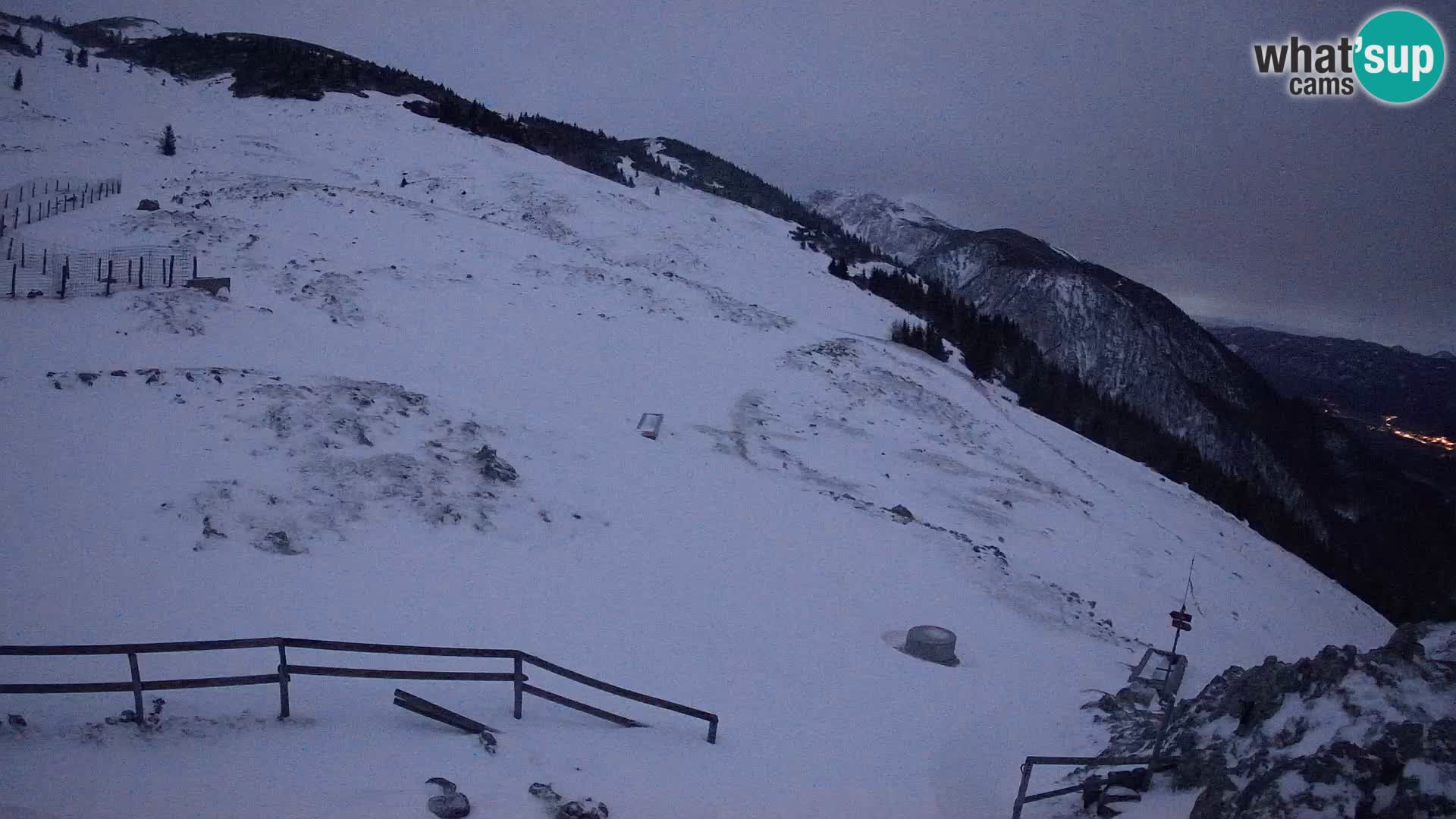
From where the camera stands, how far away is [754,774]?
905 cm

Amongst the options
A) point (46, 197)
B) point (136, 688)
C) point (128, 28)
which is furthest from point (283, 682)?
point (128, 28)

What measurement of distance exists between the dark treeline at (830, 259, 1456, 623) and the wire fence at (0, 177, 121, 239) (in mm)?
38620

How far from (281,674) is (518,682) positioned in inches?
94.6

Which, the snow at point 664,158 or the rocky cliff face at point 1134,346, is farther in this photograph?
the rocky cliff face at point 1134,346

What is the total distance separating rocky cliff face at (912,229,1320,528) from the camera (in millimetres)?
106312

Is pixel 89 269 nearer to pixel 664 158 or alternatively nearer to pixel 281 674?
pixel 281 674

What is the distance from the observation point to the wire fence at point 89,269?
18625 mm

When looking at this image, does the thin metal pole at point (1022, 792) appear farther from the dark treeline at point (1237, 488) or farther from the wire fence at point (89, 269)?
the dark treeline at point (1237, 488)

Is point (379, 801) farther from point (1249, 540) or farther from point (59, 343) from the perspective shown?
point (1249, 540)

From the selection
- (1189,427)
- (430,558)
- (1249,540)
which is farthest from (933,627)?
(1189,427)

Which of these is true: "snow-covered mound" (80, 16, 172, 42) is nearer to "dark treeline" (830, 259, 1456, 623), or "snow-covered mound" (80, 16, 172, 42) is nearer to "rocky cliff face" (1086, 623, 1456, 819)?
"dark treeline" (830, 259, 1456, 623)

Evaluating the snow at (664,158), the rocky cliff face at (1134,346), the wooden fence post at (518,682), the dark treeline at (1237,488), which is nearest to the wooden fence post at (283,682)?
the wooden fence post at (518,682)

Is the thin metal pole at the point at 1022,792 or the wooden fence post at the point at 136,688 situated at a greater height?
the wooden fence post at the point at 136,688

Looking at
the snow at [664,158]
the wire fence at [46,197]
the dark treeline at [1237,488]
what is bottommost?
the dark treeline at [1237,488]
